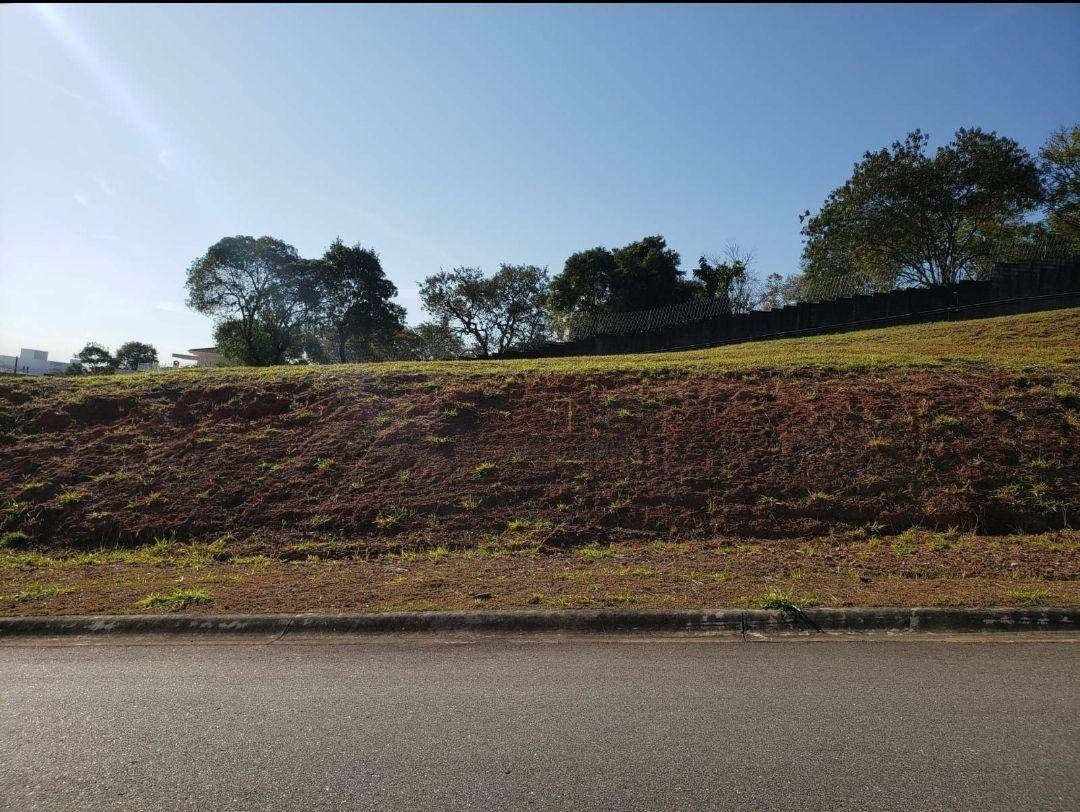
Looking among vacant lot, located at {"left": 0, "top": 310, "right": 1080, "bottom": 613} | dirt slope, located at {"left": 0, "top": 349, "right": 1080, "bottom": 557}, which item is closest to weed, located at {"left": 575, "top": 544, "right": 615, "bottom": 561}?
vacant lot, located at {"left": 0, "top": 310, "right": 1080, "bottom": 613}

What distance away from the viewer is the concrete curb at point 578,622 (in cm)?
Result: 454

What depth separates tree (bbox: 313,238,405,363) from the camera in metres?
42.1

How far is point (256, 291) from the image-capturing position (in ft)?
133

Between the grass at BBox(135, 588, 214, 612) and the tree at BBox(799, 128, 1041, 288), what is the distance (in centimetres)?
2179

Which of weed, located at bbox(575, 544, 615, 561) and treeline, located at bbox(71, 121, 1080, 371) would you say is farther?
treeline, located at bbox(71, 121, 1080, 371)

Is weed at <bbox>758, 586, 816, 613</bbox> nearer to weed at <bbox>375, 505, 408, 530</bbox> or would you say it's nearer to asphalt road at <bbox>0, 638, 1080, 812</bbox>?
asphalt road at <bbox>0, 638, 1080, 812</bbox>

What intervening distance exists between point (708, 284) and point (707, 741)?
38.4 meters

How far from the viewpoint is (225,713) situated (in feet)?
11.3

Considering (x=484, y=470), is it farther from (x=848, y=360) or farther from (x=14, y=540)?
(x=848, y=360)

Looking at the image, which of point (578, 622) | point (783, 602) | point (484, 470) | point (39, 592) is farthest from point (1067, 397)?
point (39, 592)

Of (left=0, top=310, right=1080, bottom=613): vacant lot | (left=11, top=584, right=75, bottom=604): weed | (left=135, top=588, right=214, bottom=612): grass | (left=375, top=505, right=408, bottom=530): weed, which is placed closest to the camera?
(left=135, top=588, right=214, bottom=612): grass

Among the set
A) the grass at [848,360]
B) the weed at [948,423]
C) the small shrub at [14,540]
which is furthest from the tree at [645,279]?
the small shrub at [14,540]

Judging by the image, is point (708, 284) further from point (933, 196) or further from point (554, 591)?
point (554, 591)

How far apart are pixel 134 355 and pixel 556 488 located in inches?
2451
